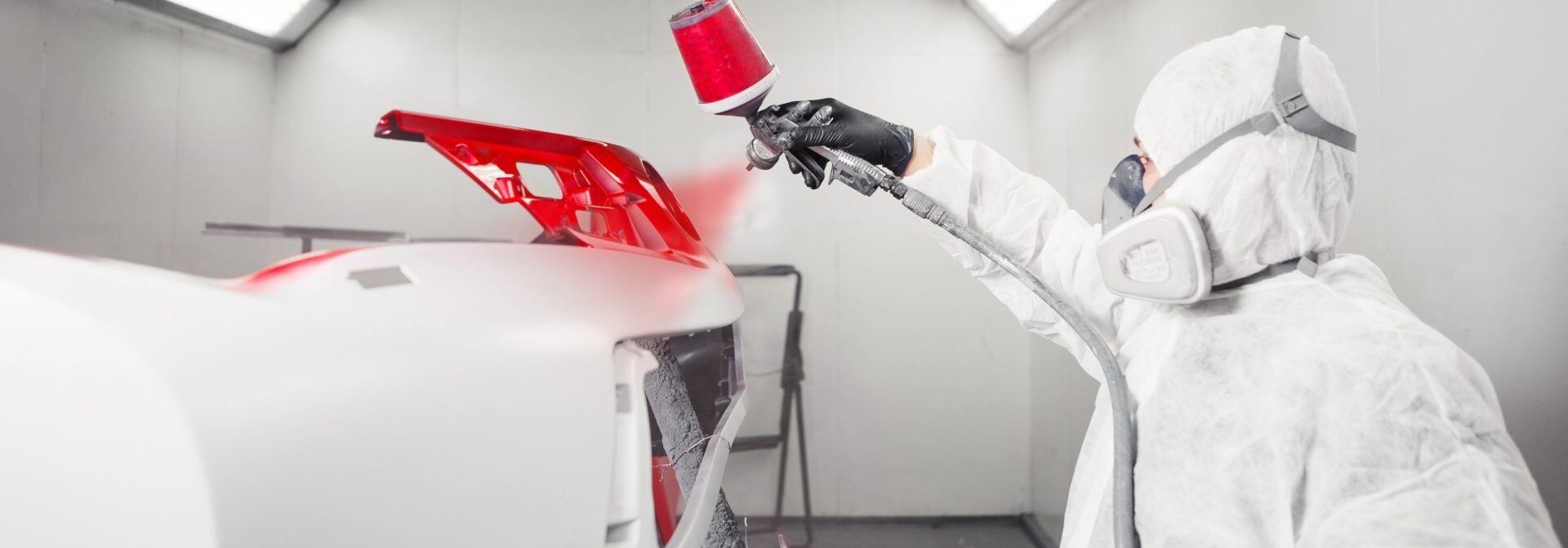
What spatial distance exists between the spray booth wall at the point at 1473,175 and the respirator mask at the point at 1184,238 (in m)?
0.25

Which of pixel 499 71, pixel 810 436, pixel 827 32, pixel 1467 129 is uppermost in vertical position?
pixel 827 32

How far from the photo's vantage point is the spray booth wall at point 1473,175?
0.76 metres

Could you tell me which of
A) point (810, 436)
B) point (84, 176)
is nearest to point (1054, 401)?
point (810, 436)

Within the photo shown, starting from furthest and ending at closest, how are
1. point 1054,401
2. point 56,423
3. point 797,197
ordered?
point 797,197, point 1054,401, point 56,423

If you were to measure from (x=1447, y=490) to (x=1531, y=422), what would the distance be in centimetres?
39

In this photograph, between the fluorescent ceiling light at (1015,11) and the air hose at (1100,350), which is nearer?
the air hose at (1100,350)

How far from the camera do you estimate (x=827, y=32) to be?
2.06 m

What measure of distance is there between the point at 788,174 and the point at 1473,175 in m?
1.49

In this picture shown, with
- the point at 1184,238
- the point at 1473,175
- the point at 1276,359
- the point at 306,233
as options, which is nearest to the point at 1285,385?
the point at 1276,359

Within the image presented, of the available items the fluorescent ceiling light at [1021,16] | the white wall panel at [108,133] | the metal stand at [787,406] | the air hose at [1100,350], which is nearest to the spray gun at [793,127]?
the air hose at [1100,350]

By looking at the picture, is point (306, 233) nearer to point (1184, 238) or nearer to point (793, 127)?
point (793, 127)

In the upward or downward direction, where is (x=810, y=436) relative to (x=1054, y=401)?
downward

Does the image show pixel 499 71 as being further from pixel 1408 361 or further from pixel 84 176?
pixel 1408 361

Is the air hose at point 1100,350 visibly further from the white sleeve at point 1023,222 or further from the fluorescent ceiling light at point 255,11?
the fluorescent ceiling light at point 255,11
